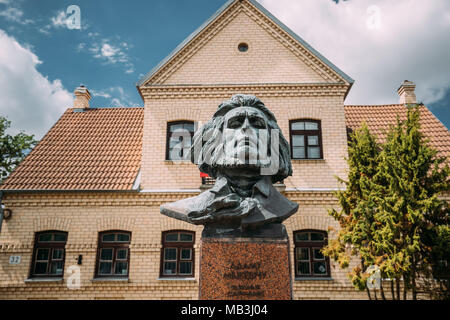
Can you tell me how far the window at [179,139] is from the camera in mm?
11414

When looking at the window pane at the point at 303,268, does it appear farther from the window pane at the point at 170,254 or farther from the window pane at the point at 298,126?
the window pane at the point at 298,126

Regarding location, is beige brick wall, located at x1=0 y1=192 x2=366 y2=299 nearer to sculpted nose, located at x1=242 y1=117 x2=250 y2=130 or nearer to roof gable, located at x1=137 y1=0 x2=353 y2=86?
roof gable, located at x1=137 y1=0 x2=353 y2=86

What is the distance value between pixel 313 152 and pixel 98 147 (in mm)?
7773

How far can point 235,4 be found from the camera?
12.9 meters

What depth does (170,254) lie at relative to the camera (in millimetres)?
10477

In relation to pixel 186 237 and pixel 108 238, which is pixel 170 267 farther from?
pixel 108 238

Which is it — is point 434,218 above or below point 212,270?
above

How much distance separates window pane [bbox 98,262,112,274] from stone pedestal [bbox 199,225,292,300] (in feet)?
24.7

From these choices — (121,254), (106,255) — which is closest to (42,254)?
(106,255)
